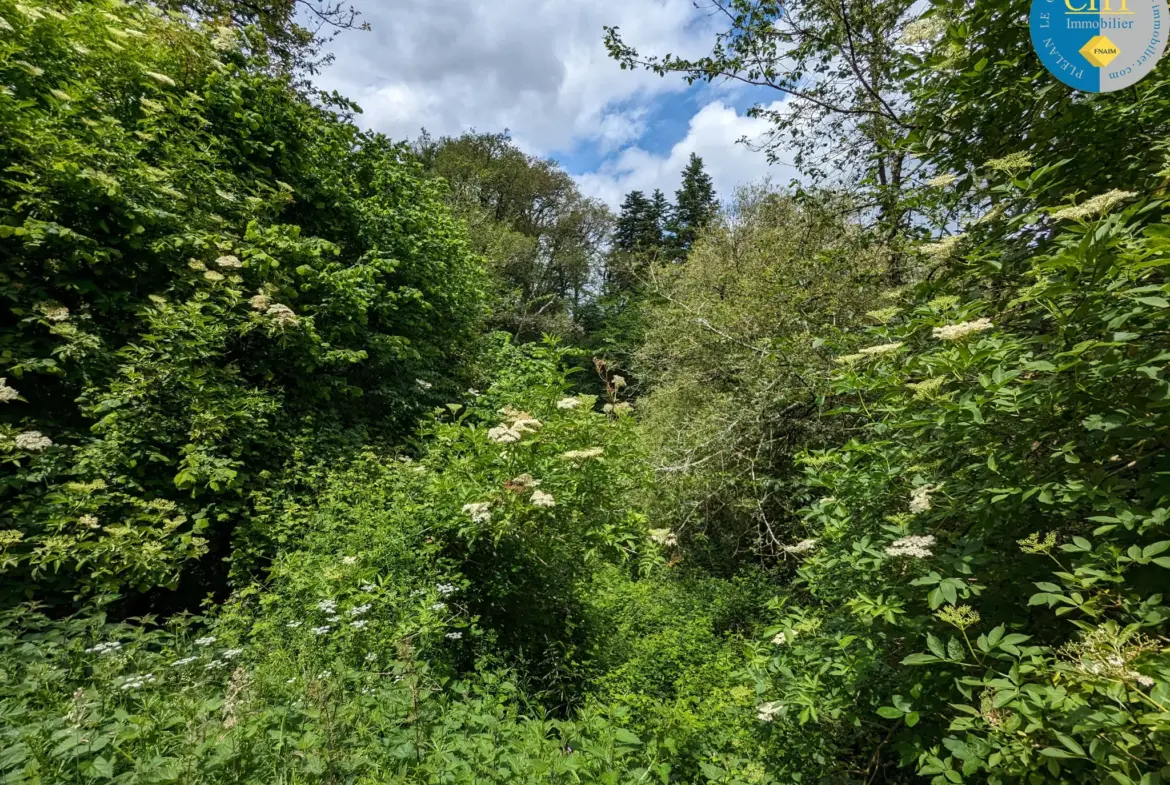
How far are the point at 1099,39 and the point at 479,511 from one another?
3.58 m

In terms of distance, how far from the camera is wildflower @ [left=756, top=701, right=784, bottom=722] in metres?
1.78

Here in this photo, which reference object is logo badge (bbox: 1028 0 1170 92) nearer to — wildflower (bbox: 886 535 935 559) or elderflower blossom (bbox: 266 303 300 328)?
wildflower (bbox: 886 535 935 559)

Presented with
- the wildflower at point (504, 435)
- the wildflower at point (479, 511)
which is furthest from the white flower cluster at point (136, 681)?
the wildflower at point (504, 435)

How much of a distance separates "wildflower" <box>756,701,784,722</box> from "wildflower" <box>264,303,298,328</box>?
15.5 ft

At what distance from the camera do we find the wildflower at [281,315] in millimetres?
4270

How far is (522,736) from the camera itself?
2.04 m

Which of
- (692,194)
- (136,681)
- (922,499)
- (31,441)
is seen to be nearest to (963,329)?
(922,499)

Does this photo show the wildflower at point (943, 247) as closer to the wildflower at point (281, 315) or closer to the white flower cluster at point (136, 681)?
the white flower cluster at point (136, 681)

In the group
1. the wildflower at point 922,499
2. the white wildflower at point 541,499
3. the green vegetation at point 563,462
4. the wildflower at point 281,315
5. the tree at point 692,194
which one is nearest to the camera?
the green vegetation at point 563,462

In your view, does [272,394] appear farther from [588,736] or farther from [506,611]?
[588,736]

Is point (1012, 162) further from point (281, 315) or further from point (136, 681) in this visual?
point (281, 315)

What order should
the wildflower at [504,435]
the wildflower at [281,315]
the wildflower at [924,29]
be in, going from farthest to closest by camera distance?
the wildflower at [281,315] → the wildflower at [504,435] → the wildflower at [924,29]

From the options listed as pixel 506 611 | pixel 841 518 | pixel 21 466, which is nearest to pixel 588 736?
pixel 506 611

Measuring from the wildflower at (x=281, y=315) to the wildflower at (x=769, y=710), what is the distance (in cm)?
472
